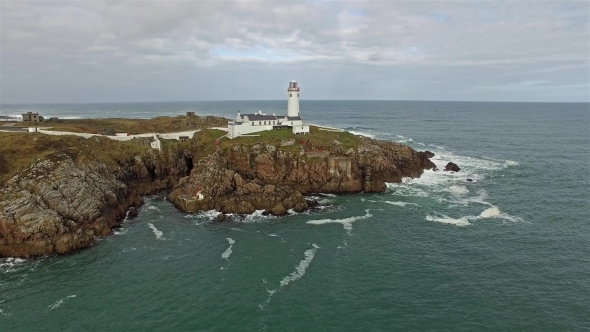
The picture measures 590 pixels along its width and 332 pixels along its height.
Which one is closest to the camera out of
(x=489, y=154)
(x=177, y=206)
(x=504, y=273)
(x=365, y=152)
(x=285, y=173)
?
(x=504, y=273)

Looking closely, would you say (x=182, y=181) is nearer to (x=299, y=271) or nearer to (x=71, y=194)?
(x=71, y=194)

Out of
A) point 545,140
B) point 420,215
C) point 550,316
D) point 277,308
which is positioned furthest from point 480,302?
point 545,140

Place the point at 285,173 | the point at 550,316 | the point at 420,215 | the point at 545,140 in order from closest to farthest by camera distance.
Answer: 1. the point at 550,316
2. the point at 420,215
3. the point at 285,173
4. the point at 545,140

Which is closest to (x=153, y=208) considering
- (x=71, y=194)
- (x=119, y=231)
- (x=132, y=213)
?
(x=132, y=213)

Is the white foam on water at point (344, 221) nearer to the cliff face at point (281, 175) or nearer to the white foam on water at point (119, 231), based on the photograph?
the cliff face at point (281, 175)

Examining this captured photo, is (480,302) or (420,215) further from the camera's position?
(420,215)

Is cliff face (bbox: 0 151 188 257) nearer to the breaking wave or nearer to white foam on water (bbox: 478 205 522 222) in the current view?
the breaking wave

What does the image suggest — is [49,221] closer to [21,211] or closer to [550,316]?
[21,211]

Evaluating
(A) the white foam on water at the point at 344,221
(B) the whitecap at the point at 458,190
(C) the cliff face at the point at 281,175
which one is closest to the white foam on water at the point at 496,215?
(B) the whitecap at the point at 458,190
